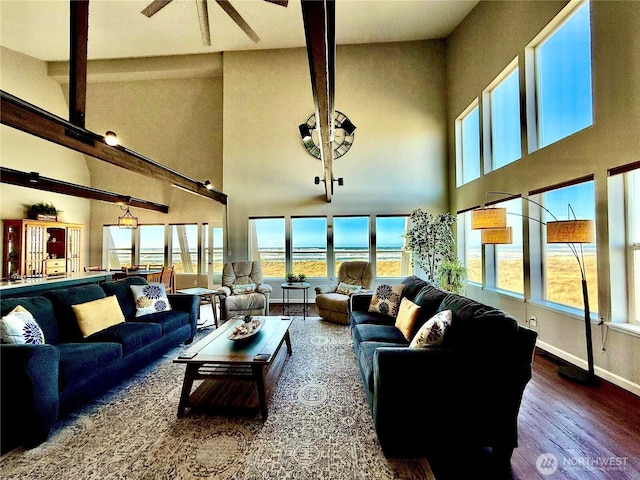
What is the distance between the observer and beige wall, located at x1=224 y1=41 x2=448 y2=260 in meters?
6.45

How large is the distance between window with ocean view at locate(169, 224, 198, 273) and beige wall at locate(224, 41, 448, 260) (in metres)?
1.67

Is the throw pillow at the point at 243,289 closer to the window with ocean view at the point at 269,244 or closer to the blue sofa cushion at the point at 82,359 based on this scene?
the window with ocean view at the point at 269,244

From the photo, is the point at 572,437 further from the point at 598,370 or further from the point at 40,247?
the point at 40,247

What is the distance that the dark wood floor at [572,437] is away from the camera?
5.44ft

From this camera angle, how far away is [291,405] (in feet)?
7.70

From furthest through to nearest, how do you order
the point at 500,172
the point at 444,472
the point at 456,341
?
the point at 500,172, the point at 456,341, the point at 444,472

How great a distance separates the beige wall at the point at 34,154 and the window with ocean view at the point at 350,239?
6.94 m

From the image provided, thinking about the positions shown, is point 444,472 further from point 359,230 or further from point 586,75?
point 359,230

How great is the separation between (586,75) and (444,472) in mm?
3973

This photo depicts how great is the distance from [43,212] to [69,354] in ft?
21.6

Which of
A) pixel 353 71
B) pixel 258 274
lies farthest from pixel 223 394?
pixel 353 71

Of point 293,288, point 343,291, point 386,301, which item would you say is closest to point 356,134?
point 343,291

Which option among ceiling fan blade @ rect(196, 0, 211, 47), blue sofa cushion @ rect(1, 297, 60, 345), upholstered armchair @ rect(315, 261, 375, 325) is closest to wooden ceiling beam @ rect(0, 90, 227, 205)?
blue sofa cushion @ rect(1, 297, 60, 345)

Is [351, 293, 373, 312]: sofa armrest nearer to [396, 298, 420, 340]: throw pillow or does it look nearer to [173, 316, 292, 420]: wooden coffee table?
[396, 298, 420, 340]: throw pillow
